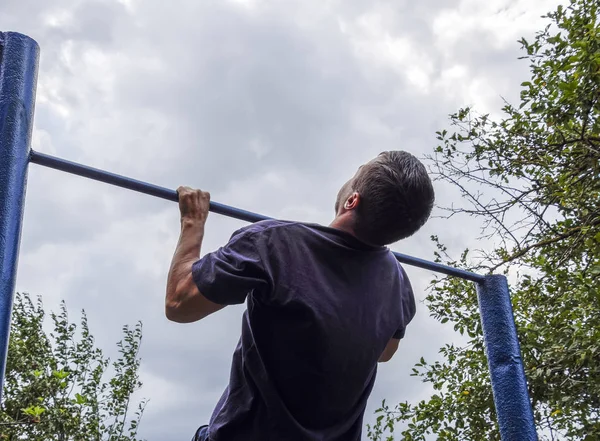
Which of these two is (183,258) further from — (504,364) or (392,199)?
(504,364)

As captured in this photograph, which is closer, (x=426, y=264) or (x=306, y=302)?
(x=306, y=302)

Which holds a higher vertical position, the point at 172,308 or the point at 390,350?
the point at 390,350

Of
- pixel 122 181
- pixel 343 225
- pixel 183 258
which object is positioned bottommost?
pixel 183 258

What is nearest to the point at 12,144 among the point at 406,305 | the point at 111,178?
the point at 111,178

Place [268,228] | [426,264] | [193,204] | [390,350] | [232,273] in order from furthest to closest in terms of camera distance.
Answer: [426,264] → [390,350] → [193,204] → [268,228] → [232,273]

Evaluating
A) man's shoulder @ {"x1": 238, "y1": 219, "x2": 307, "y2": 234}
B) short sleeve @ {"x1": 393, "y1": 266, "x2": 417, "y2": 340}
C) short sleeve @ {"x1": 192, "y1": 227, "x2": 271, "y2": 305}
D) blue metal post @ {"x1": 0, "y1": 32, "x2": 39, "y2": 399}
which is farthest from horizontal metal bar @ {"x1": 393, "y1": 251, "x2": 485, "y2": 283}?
blue metal post @ {"x1": 0, "y1": 32, "x2": 39, "y2": 399}

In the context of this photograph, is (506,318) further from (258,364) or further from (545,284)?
(545,284)

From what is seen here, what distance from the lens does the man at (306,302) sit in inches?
44.6

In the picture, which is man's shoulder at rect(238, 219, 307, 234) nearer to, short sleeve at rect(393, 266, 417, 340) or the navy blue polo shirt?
the navy blue polo shirt

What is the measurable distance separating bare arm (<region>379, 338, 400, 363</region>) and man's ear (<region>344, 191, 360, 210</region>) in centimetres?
38

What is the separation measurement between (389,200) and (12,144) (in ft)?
2.48

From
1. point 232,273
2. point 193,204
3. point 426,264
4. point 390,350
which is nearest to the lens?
point 232,273

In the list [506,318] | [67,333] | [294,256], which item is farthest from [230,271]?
[67,333]

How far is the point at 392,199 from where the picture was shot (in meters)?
1.24
